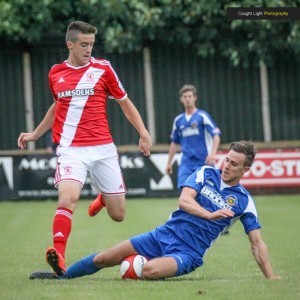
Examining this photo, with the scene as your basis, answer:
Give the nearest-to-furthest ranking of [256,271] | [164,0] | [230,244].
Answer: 1. [256,271]
2. [230,244]
3. [164,0]

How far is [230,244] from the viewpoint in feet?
43.2

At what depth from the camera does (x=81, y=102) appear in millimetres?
9922

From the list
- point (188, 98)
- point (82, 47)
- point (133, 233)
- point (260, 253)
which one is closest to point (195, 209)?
point (260, 253)

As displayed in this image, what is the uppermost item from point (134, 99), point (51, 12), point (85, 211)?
point (51, 12)

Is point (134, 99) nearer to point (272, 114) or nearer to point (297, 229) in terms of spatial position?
point (272, 114)

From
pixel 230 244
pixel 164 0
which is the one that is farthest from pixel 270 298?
pixel 164 0

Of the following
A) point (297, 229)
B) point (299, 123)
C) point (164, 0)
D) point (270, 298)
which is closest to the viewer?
point (270, 298)

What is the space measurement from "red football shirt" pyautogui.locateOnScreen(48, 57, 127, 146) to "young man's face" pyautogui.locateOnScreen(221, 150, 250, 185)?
5.04 ft

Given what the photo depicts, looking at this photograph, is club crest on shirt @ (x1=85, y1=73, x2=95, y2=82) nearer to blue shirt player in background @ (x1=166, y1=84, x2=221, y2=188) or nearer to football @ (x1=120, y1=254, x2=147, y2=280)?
football @ (x1=120, y1=254, x2=147, y2=280)

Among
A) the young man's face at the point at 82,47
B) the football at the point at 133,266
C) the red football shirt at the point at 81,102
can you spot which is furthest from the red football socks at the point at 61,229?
the young man's face at the point at 82,47

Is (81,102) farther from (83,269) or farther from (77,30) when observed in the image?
(83,269)

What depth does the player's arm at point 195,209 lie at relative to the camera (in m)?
8.40

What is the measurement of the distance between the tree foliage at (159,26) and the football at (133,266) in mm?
14669

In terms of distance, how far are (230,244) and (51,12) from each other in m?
12.1
